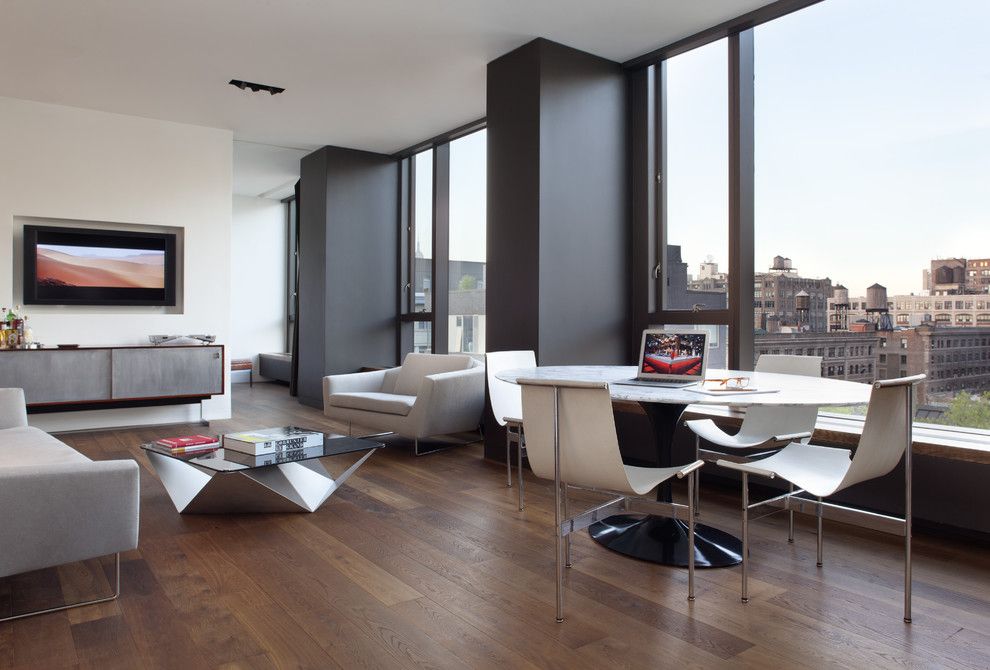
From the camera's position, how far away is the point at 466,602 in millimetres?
2396

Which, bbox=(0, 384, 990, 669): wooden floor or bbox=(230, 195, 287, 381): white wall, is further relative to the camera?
bbox=(230, 195, 287, 381): white wall

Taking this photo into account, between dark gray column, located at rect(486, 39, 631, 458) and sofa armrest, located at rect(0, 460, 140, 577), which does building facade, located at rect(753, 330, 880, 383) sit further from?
sofa armrest, located at rect(0, 460, 140, 577)

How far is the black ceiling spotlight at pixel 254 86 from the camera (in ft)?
18.0

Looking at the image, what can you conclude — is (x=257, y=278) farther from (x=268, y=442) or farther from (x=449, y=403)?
(x=268, y=442)

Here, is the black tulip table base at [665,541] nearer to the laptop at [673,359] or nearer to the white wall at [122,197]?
the laptop at [673,359]

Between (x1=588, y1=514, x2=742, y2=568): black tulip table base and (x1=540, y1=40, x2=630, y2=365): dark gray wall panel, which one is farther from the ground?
(x1=540, y1=40, x2=630, y2=365): dark gray wall panel

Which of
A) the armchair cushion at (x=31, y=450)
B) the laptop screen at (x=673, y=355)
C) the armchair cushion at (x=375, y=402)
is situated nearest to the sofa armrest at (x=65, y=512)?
the armchair cushion at (x=31, y=450)

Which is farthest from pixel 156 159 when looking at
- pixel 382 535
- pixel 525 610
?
pixel 525 610

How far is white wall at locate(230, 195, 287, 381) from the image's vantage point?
10.5 meters

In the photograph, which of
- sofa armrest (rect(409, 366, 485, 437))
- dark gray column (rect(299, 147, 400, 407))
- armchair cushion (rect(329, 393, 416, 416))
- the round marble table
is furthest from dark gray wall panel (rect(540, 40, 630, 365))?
dark gray column (rect(299, 147, 400, 407))

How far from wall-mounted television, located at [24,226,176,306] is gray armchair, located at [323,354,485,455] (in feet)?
6.97

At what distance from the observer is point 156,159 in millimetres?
6352

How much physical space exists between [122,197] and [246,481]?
4.06m

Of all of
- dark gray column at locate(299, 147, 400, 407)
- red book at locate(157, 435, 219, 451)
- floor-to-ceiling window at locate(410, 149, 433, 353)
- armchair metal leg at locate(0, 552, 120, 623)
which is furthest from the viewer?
dark gray column at locate(299, 147, 400, 407)
